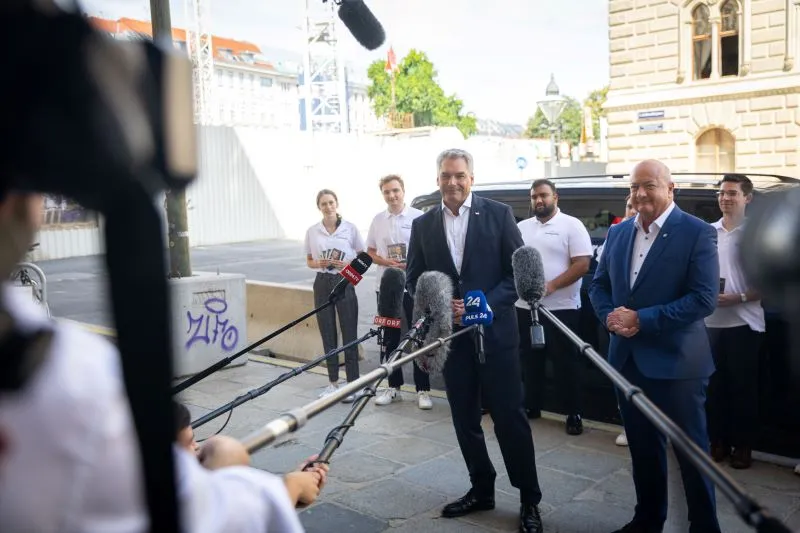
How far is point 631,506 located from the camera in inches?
192

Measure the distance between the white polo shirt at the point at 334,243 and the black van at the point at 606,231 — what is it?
1.25m

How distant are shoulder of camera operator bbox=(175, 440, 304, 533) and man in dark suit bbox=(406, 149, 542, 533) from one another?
330cm

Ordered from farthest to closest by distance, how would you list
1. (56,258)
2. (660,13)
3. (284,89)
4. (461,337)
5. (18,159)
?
1. (284,89)
2. (660,13)
3. (56,258)
4. (461,337)
5. (18,159)

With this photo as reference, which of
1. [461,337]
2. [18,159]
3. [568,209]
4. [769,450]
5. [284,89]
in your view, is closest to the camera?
[18,159]

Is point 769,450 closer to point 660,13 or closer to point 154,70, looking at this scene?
point 154,70

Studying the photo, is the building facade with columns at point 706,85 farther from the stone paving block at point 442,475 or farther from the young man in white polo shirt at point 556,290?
the stone paving block at point 442,475

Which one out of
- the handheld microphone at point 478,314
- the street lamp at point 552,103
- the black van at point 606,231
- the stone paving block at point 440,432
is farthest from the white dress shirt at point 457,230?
the street lamp at point 552,103

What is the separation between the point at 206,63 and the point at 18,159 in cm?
6015

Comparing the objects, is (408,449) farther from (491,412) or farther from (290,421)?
(290,421)

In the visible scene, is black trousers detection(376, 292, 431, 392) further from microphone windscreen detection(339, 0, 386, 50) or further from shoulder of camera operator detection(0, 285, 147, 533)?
shoulder of camera operator detection(0, 285, 147, 533)

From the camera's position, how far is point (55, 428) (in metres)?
1.03

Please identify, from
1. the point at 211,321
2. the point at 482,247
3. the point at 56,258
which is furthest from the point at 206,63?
the point at 482,247

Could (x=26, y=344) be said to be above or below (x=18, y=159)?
below

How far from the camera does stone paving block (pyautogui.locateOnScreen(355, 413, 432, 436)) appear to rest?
6.54m
